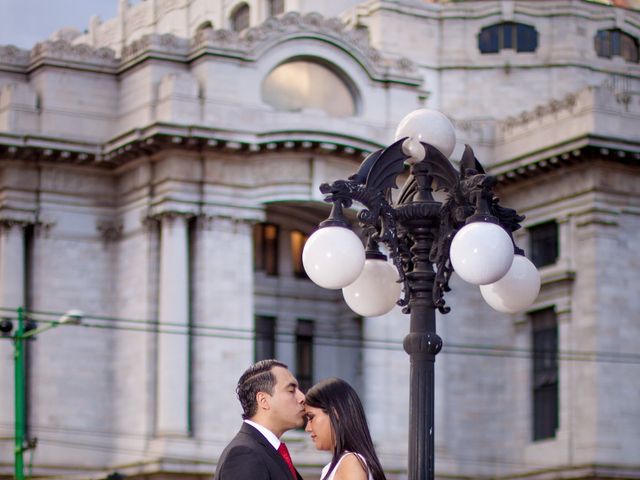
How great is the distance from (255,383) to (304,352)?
46.1 meters

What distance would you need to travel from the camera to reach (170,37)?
55.6 meters

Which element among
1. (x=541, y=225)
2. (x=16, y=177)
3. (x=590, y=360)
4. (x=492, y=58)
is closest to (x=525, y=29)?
(x=492, y=58)

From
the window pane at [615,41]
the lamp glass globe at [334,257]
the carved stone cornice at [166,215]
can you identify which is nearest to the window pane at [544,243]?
the carved stone cornice at [166,215]

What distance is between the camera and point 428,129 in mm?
18125

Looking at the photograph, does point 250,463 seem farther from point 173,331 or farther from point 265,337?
point 265,337

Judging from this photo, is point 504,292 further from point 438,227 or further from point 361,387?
point 361,387

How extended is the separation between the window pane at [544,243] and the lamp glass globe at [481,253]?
133 ft

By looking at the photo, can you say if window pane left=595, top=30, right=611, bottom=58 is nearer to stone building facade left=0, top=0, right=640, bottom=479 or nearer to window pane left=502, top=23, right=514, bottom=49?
window pane left=502, top=23, right=514, bottom=49

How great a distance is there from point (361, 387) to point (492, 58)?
1332 centimetres

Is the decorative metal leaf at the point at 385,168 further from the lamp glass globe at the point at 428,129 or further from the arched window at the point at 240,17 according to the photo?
the arched window at the point at 240,17

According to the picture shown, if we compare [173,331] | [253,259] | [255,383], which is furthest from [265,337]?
[255,383]

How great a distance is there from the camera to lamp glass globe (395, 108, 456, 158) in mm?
18109

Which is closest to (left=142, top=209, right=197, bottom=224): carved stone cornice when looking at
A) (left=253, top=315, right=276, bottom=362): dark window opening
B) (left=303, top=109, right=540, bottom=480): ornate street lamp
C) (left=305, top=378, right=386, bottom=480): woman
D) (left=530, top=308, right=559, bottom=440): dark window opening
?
(left=253, top=315, right=276, bottom=362): dark window opening

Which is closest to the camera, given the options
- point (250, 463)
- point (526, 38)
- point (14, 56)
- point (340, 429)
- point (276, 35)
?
point (250, 463)
